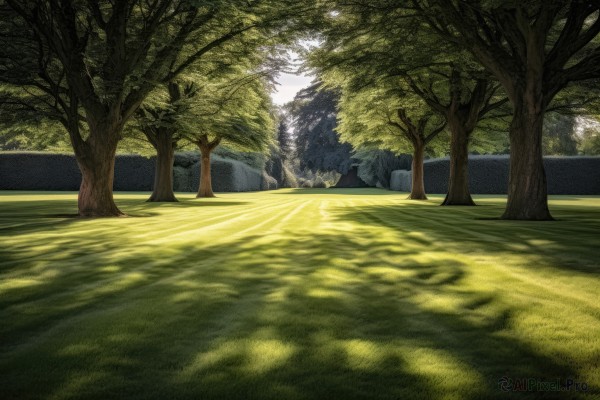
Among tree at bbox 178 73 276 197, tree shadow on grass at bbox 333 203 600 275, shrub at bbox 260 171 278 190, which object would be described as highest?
tree at bbox 178 73 276 197

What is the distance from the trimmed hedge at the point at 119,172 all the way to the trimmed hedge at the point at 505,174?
701 inches

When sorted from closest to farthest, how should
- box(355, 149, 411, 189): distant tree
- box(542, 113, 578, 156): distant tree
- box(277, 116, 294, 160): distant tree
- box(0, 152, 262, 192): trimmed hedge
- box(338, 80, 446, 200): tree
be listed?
box(338, 80, 446, 200): tree < box(0, 152, 262, 192): trimmed hedge < box(355, 149, 411, 189): distant tree < box(542, 113, 578, 156): distant tree < box(277, 116, 294, 160): distant tree

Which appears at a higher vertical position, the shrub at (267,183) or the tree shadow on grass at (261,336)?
the shrub at (267,183)

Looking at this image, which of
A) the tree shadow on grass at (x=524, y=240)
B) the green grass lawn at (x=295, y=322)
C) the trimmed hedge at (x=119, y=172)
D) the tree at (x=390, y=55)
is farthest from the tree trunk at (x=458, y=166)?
the trimmed hedge at (x=119, y=172)

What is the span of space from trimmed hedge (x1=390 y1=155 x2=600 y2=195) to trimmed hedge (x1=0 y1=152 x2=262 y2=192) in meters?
17.8

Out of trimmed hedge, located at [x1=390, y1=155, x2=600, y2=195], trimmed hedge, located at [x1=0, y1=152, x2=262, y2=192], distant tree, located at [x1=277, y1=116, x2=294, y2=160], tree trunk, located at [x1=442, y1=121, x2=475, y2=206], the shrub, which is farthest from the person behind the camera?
distant tree, located at [x1=277, y1=116, x2=294, y2=160]

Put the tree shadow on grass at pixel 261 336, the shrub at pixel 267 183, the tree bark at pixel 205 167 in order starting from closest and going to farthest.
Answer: the tree shadow on grass at pixel 261 336 → the tree bark at pixel 205 167 → the shrub at pixel 267 183

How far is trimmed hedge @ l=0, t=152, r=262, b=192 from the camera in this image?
1329 inches

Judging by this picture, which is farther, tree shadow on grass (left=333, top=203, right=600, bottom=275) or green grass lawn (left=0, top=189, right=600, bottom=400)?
tree shadow on grass (left=333, top=203, right=600, bottom=275)

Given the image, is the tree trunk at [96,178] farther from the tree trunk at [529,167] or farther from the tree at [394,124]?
the tree at [394,124]

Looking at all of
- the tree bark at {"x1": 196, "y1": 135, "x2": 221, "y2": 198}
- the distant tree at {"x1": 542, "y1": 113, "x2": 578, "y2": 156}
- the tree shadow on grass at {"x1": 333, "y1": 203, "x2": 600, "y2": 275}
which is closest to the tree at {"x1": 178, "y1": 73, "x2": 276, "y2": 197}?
the tree bark at {"x1": 196, "y1": 135, "x2": 221, "y2": 198}

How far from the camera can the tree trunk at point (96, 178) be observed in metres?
11.2

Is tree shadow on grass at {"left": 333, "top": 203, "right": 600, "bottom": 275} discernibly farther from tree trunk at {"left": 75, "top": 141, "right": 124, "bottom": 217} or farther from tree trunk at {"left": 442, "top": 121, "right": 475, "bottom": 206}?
tree trunk at {"left": 442, "top": 121, "right": 475, "bottom": 206}

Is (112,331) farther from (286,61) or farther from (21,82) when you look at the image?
(286,61)
